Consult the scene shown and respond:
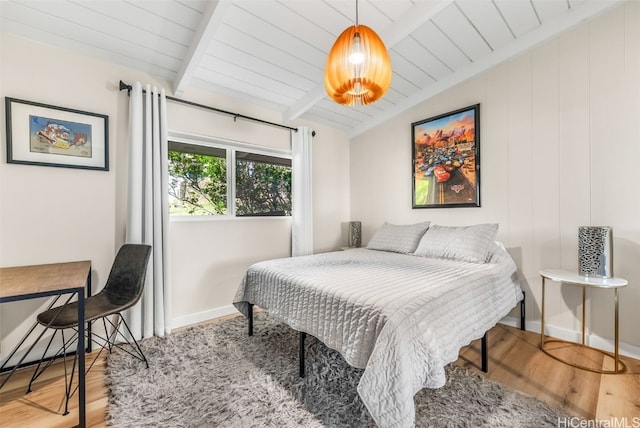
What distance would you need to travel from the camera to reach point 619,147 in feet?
6.68

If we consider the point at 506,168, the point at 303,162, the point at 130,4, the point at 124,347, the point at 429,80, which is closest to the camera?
the point at 130,4

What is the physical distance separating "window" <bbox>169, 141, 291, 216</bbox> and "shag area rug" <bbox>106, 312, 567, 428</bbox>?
1.41 m

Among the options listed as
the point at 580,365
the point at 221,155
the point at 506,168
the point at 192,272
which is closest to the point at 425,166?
the point at 506,168

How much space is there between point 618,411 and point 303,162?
3.19m

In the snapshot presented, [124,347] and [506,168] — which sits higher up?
[506,168]

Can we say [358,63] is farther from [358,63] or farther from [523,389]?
[523,389]

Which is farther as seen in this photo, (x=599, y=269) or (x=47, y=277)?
(x=599, y=269)

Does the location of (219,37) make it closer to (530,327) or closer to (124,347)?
(124,347)

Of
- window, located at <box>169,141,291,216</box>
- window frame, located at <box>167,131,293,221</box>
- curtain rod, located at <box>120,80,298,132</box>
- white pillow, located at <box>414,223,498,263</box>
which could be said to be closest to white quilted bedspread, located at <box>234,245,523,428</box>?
white pillow, located at <box>414,223,498,263</box>

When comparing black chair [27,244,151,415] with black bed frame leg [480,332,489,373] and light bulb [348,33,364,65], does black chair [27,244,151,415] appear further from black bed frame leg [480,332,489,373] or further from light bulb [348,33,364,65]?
black bed frame leg [480,332,489,373]

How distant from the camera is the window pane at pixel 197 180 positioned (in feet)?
8.94

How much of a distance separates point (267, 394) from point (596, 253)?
2.43 m

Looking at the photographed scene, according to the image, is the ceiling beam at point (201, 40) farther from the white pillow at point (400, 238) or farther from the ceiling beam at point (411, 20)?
the white pillow at point (400, 238)

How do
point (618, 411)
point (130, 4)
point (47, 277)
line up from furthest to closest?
point (130, 4), point (47, 277), point (618, 411)
